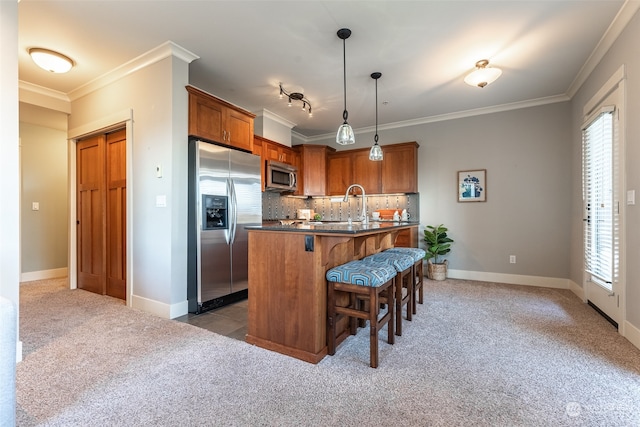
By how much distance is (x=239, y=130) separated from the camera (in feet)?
11.7

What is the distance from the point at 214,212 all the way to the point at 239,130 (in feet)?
3.65

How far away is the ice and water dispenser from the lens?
3041 millimetres

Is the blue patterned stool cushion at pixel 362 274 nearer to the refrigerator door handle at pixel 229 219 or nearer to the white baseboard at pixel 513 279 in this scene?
the refrigerator door handle at pixel 229 219

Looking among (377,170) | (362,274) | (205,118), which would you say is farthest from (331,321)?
(377,170)

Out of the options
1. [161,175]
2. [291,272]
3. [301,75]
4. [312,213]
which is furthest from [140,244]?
[312,213]

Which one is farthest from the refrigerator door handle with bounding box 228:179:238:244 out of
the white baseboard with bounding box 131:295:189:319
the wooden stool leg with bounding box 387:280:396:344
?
the wooden stool leg with bounding box 387:280:396:344

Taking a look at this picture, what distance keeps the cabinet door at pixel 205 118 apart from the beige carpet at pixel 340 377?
195 cm

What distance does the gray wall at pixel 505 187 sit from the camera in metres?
4.01

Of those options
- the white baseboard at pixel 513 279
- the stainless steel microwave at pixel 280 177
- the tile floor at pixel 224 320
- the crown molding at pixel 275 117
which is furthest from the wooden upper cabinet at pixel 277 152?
the white baseboard at pixel 513 279

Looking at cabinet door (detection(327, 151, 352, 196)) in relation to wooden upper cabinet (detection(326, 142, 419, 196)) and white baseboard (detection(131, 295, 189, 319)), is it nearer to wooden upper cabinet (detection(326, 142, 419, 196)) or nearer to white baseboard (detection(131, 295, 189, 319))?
wooden upper cabinet (detection(326, 142, 419, 196))

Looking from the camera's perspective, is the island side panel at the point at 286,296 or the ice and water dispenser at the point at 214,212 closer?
the island side panel at the point at 286,296

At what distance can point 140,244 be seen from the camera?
310cm

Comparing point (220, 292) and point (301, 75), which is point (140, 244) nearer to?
point (220, 292)

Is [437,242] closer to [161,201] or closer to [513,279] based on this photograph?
[513,279]
